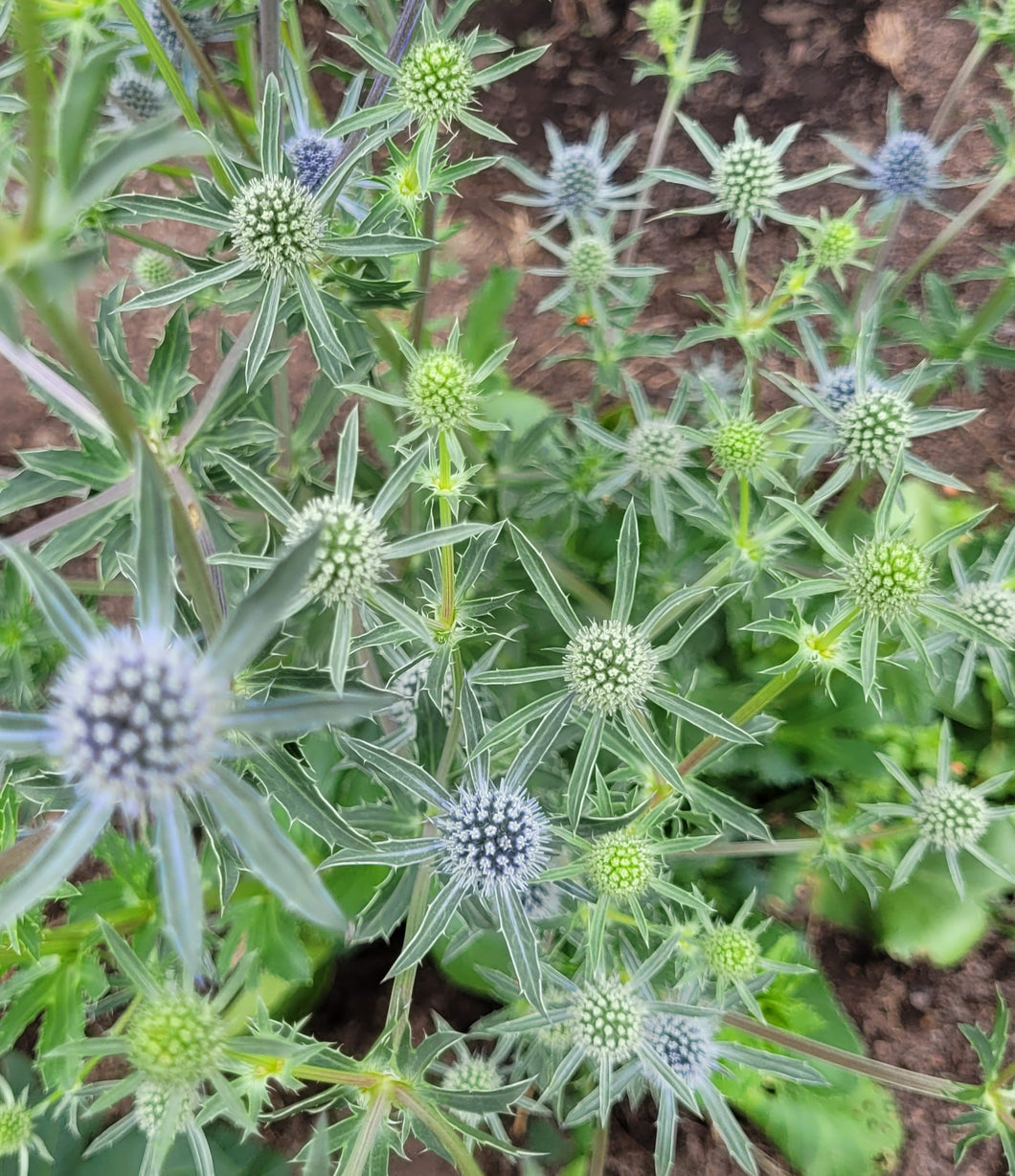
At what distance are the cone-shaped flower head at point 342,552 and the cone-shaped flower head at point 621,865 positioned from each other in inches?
22.4

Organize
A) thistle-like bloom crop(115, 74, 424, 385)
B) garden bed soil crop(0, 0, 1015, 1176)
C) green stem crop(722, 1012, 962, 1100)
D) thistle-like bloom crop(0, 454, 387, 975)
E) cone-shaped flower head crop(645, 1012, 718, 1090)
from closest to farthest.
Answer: thistle-like bloom crop(0, 454, 387, 975)
thistle-like bloom crop(115, 74, 424, 385)
green stem crop(722, 1012, 962, 1100)
cone-shaped flower head crop(645, 1012, 718, 1090)
garden bed soil crop(0, 0, 1015, 1176)

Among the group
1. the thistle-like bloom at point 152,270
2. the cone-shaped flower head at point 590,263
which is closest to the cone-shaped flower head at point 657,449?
the cone-shaped flower head at point 590,263

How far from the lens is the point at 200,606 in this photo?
112 centimetres

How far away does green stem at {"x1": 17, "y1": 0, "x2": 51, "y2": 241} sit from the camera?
22.1 inches

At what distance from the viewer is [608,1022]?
1.40 metres

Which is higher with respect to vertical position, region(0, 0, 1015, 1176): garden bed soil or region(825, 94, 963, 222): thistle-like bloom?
region(0, 0, 1015, 1176): garden bed soil

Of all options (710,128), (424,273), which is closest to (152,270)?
(424,273)

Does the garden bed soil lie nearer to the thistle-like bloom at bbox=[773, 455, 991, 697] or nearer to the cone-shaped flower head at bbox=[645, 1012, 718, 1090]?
the cone-shaped flower head at bbox=[645, 1012, 718, 1090]

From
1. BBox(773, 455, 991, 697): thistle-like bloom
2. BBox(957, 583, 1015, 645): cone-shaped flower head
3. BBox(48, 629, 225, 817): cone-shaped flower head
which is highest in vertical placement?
BBox(957, 583, 1015, 645): cone-shaped flower head

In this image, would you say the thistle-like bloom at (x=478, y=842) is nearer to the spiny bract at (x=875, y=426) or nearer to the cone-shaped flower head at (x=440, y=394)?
the cone-shaped flower head at (x=440, y=394)

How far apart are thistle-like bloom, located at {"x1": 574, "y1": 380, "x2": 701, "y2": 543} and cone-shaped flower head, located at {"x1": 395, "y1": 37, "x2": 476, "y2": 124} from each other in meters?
0.70

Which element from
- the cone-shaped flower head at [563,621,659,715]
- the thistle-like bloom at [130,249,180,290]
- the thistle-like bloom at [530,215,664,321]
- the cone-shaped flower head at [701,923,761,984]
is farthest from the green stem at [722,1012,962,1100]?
the thistle-like bloom at [130,249,180,290]

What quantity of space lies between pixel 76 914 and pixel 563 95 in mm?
3180

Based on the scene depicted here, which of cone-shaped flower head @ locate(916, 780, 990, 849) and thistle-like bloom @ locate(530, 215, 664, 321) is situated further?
thistle-like bloom @ locate(530, 215, 664, 321)
